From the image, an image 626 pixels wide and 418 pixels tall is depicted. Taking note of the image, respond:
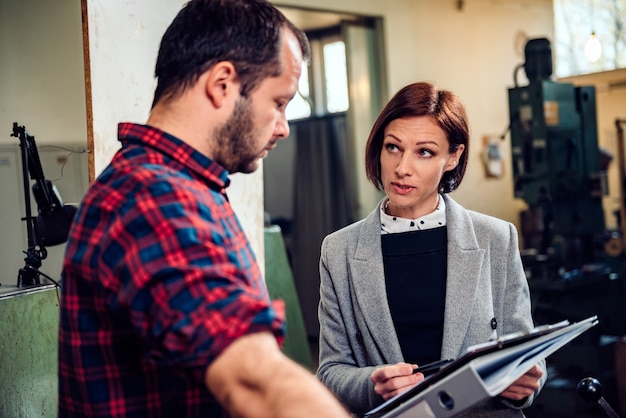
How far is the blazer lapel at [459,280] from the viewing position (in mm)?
1881

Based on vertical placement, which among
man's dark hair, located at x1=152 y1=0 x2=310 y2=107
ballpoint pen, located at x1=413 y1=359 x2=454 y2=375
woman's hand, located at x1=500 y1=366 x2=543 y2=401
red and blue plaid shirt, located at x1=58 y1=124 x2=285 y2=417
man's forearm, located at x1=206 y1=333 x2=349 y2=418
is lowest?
woman's hand, located at x1=500 y1=366 x2=543 y2=401

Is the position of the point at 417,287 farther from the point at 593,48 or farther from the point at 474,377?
the point at 593,48

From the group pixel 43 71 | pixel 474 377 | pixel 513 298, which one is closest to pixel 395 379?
pixel 513 298

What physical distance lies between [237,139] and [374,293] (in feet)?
3.02

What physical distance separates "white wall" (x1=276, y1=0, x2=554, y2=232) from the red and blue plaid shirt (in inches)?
206

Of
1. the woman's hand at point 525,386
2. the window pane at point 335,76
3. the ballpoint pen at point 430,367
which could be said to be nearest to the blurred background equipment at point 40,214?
the ballpoint pen at point 430,367

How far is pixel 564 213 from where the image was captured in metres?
4.90

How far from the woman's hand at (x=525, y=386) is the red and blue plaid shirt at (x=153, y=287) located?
909 millimetres

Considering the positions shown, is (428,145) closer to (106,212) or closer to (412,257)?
(412,257)

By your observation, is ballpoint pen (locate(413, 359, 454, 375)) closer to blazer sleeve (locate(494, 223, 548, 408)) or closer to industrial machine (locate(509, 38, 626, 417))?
blazer sleeve (locate(494, 223, 548, 408))

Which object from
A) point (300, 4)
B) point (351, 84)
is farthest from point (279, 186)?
A: point (300, 4)

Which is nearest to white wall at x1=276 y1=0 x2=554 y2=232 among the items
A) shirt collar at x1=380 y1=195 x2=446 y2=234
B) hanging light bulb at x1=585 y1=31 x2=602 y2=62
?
hanging light bulb at x1=585 y1=31 x2=602 y2=62

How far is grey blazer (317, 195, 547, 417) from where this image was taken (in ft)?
6.19

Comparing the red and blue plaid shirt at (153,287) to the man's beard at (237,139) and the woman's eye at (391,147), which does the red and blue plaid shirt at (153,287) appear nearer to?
the man's beard at (237,139)
